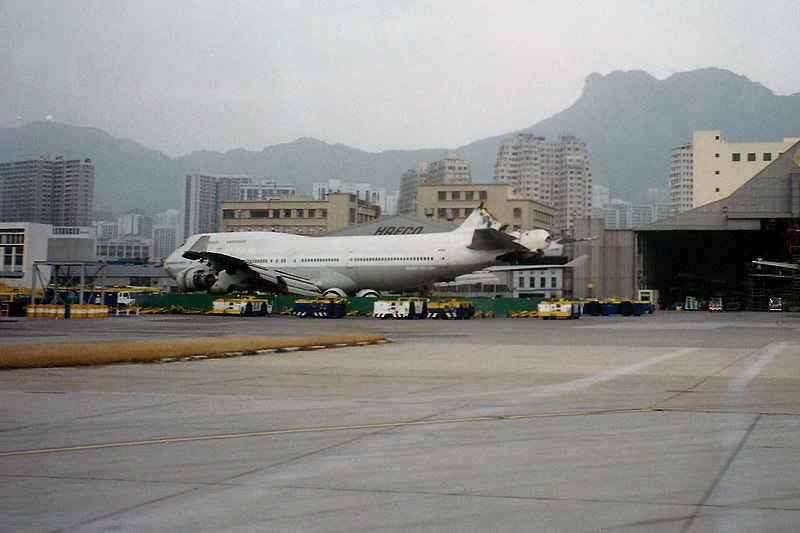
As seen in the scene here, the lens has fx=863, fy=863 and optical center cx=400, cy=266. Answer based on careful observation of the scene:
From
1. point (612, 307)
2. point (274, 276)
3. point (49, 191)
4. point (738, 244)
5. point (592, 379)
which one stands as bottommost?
point (592, 379)

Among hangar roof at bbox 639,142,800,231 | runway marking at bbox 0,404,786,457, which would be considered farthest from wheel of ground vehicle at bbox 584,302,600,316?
runway marking at bbox 0,404,786,457

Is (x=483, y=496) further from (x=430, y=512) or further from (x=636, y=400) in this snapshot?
(x=636, y=400)

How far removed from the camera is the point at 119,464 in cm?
853

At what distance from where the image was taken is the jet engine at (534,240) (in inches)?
2392

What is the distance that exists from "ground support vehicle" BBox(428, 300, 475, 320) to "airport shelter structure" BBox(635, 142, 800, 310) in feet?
146

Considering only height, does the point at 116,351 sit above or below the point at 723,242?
below

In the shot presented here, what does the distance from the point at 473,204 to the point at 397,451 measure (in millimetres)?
164870

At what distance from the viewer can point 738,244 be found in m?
112

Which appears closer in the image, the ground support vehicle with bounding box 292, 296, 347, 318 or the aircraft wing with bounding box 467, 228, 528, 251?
the ground support vehicle with bounding box 292, 296, 347, 318

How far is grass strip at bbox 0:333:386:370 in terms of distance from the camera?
774 inches

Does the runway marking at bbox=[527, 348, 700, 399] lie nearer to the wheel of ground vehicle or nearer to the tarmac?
the tarmac

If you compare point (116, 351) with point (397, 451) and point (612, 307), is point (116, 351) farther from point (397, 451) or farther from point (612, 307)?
point (612, 307)

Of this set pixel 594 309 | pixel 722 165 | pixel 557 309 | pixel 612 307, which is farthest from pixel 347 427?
pixel 722 165

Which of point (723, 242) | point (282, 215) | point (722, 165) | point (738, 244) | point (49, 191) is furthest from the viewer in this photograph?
point (49, 191)
